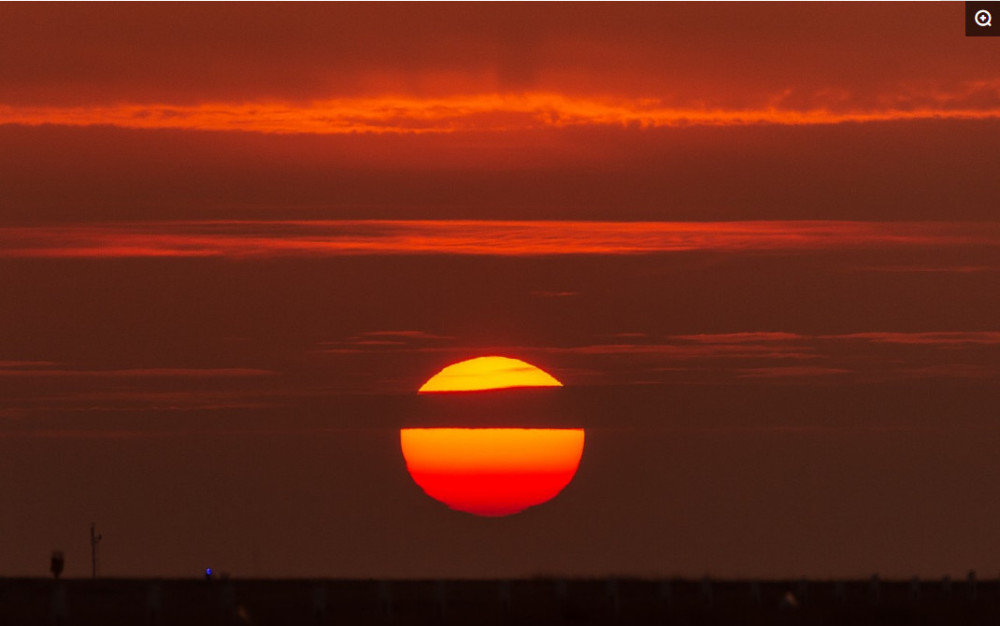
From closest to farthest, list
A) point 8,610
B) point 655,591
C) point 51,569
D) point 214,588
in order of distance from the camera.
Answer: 1. point 8,610
2. point 214,588
3. point 655,591
4. point 51,569

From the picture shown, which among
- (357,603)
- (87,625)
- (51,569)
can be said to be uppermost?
(51,569)

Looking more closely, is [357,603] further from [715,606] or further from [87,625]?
[87,625]

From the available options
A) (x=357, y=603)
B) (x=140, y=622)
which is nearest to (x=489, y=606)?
(x=357, y=603)

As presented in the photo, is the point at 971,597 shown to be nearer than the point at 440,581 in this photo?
No

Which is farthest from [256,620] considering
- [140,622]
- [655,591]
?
[655,591]

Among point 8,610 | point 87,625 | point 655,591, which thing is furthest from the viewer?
point 655,591

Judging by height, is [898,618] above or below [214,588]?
below
